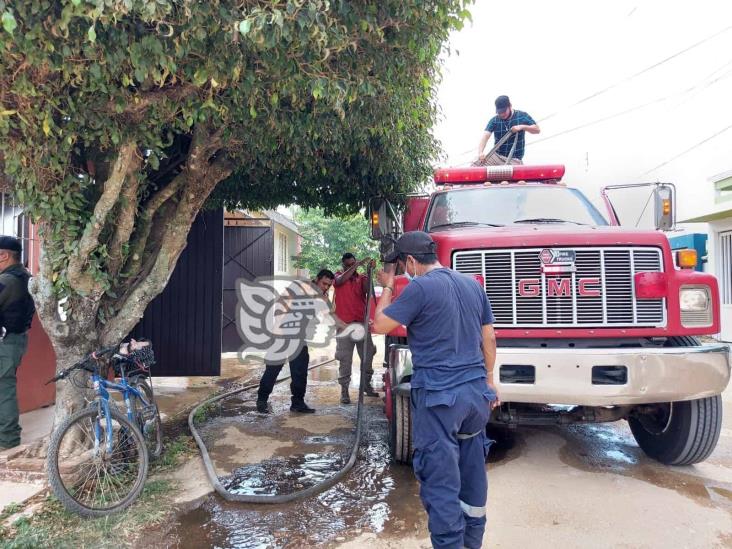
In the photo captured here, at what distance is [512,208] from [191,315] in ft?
15.0

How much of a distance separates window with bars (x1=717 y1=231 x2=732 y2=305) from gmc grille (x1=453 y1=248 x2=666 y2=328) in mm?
10228

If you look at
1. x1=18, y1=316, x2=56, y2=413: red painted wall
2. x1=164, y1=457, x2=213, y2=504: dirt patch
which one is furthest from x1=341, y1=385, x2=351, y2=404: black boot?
x1=18, y1=316, x2=56, y2=413: red painted wall

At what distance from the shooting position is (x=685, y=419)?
4.02 m

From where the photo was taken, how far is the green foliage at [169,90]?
2.87 meters

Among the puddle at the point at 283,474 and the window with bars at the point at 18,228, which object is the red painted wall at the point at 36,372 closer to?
the window with bars at the point at 18,228

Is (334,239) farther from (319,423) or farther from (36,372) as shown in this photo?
(36,372)

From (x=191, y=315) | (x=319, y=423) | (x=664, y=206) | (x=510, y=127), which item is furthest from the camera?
(x=191, y=315)

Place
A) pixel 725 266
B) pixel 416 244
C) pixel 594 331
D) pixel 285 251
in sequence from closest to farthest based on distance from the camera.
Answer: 1. pixel 416 244
2. pixel 594 331
3. pixel 725 266
4. pixel 285 251

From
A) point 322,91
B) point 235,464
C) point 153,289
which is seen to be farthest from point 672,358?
point 153,289

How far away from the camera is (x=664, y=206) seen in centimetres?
465

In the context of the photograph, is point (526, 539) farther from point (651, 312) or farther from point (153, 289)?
point (153, 289)

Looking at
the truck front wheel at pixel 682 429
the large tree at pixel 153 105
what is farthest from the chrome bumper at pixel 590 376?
the large tree at pixel 153 105

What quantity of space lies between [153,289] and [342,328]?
291cm

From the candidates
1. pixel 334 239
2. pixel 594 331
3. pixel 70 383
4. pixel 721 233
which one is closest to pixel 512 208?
pixel 594 331
